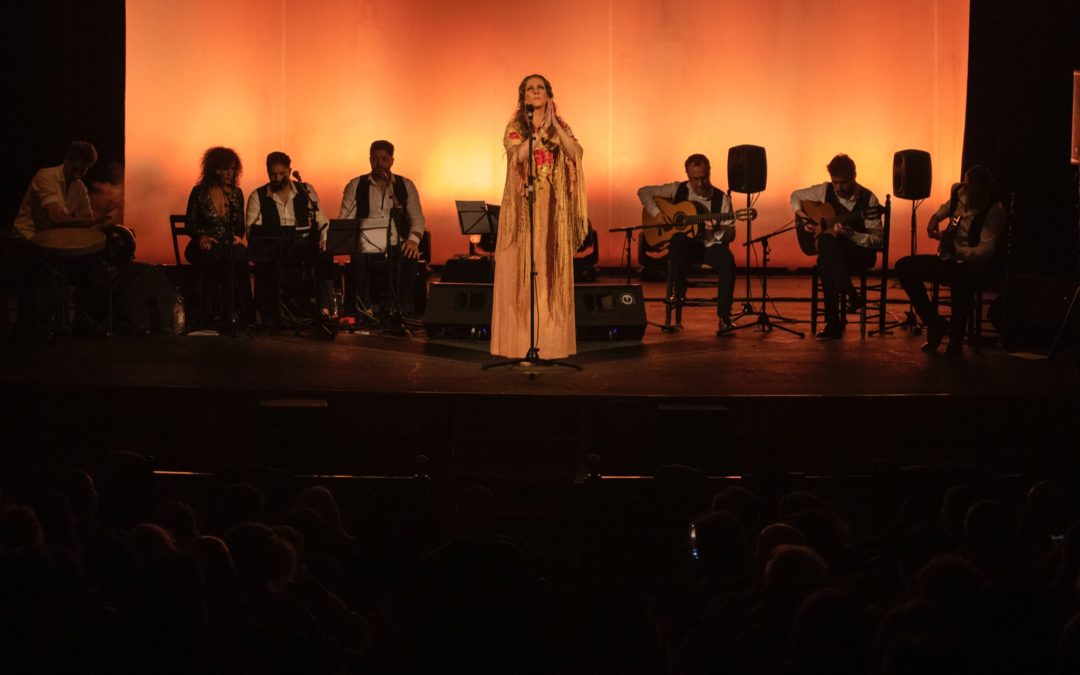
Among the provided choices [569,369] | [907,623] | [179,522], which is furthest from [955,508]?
[569,369]

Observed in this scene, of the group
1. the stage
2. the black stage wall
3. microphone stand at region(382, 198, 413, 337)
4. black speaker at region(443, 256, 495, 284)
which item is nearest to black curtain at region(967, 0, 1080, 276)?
the black stage wall

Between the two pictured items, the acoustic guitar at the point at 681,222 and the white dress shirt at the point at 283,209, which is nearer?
the acoustic guitar at the point at 681,222

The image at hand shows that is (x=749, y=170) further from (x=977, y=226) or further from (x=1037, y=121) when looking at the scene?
(x=1037, y=121)

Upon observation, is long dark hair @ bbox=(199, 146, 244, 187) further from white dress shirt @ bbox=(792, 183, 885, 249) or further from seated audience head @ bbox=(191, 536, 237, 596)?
seated audience head @ bbox=(191, 536, 237, 596)

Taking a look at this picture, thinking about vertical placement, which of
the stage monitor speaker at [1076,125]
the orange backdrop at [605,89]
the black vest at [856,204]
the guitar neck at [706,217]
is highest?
the orange backdrop at [605,89]

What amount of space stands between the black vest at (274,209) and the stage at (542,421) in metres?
2.89

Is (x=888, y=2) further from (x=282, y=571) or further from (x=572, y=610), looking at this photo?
(x=282, y=571)

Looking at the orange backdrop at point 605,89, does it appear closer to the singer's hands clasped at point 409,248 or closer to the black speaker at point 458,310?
the singer's hands clasped at point 409,248

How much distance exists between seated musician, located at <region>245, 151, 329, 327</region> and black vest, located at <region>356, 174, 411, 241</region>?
0.34 m

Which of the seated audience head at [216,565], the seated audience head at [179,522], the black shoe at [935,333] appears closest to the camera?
the seated audience head at [216,565]

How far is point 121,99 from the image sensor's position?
10.4 metres

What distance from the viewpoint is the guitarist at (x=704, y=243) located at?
27.2 feet

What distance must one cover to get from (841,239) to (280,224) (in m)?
4.06

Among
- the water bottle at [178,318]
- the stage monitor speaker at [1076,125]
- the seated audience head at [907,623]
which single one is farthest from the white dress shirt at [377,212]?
the seated audience head at [907,623]
